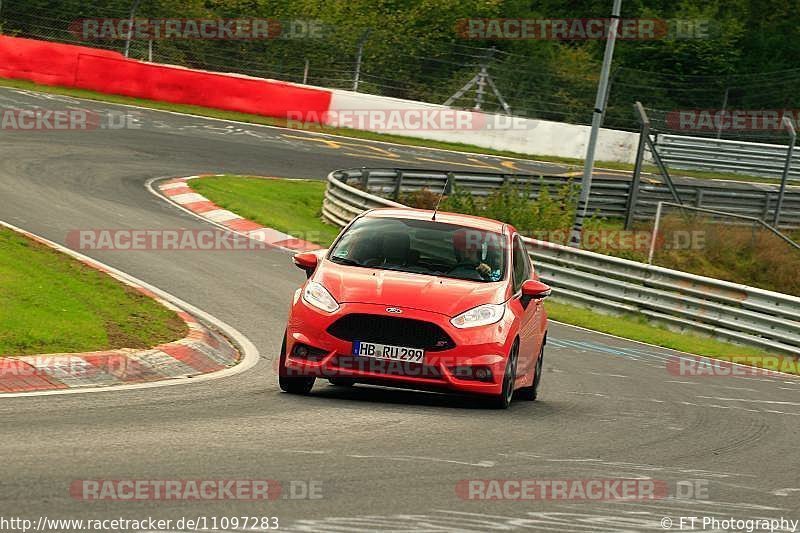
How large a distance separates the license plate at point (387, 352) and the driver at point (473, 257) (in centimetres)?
116

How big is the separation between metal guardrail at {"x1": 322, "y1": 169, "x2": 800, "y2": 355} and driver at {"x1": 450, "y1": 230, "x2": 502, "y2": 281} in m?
9.41

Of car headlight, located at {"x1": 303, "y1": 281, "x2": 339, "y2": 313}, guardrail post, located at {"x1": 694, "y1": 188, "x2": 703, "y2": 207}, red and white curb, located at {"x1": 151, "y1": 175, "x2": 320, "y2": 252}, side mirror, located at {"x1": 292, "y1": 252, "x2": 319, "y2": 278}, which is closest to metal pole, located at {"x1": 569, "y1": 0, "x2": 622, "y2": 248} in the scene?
red and white curb, located at {"x1": 151, "y1": 175, "x2": 320, "y2": 252}

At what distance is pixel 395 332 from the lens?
10.5 meters

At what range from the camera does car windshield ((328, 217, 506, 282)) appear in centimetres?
1147

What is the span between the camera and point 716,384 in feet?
51.1

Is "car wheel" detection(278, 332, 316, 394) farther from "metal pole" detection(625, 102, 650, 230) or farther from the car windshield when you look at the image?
"metal pole" detection(625, 102, 650, 230)

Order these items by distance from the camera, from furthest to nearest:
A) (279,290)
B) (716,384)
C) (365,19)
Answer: (365,19) < (279,290) < (716,384)

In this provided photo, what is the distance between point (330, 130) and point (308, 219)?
12.8m

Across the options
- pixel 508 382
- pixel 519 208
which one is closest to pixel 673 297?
pixel 519 208

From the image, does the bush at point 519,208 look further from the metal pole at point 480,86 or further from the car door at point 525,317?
the car door at point 525,317

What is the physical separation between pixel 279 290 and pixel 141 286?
94.7 inches

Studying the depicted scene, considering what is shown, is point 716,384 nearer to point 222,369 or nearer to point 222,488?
point 222,369

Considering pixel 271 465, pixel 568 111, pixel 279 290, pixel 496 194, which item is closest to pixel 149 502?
pixel 271 465

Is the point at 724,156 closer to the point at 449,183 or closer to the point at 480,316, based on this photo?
the point at 449,183
